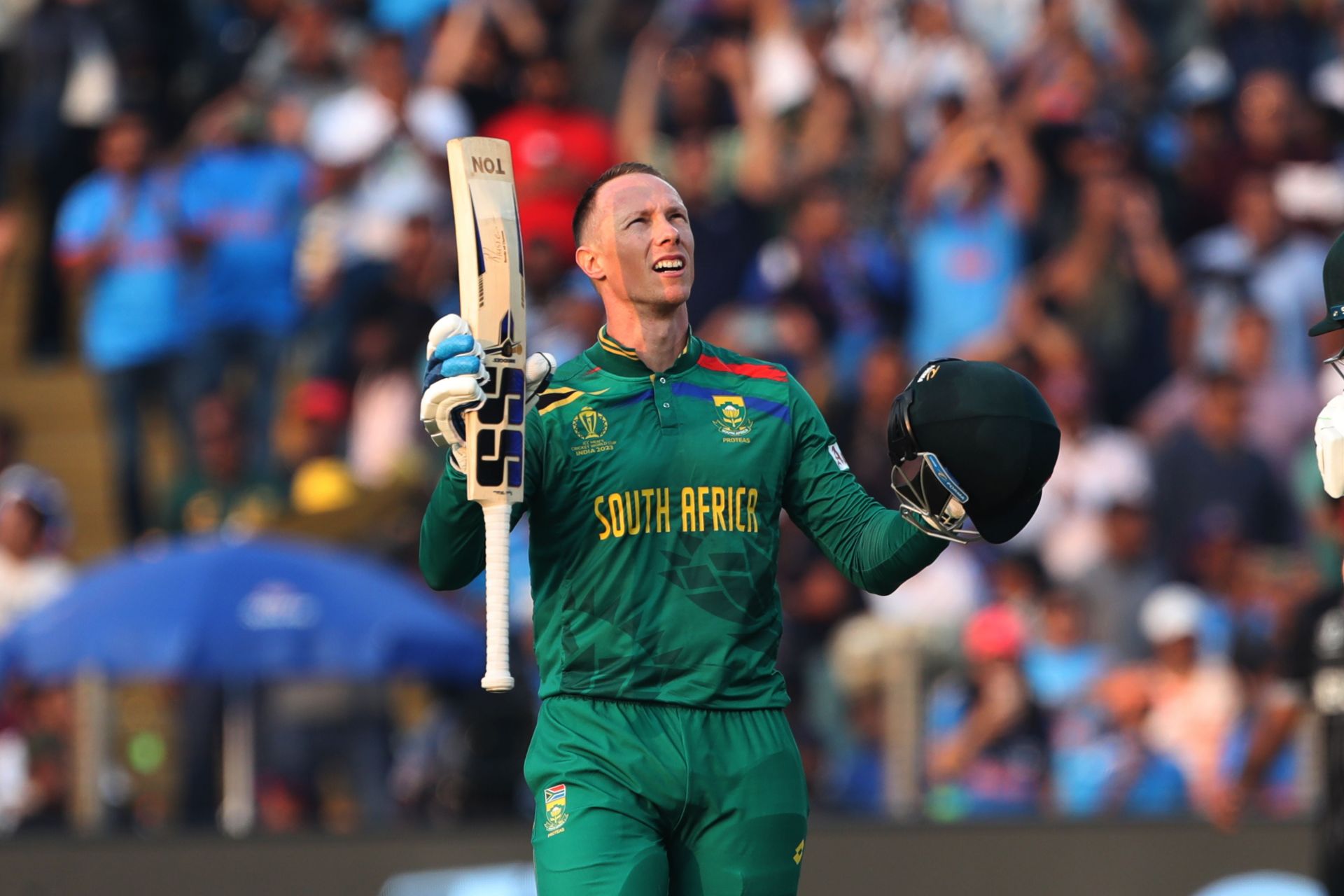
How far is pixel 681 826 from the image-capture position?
220 inches

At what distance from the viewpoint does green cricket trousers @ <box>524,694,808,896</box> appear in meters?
5.48

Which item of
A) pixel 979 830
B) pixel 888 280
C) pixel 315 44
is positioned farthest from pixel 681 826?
pixel 315 44

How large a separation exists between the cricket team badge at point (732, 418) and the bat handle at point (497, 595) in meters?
0.60

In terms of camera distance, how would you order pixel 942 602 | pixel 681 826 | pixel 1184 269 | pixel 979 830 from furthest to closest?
pixel 1184 269 < pixel 942 602 < pixel 979 830 < pixel 681 826

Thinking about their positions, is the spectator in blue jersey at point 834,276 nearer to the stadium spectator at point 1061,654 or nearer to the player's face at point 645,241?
the stadium spectator at point 1061,654

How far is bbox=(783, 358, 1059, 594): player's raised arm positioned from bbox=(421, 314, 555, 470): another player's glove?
0.99 meters

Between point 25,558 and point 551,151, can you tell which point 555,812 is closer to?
point 25,558

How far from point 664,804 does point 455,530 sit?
0.83 m

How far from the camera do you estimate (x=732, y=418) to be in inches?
229

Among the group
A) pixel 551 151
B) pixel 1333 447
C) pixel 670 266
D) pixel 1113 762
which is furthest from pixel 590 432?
pixel 551 151

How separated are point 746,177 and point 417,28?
2.91 metres

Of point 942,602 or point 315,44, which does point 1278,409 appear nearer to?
point 942,602

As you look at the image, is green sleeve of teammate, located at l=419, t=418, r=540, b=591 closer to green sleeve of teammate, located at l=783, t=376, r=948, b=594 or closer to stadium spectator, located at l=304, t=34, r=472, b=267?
green sleeve of teammate, located at l=783, t=376, r=948, b=594

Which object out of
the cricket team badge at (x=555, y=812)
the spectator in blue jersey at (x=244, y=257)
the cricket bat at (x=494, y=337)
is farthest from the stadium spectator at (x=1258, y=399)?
the cricket team badge at (x=555, y=812)
